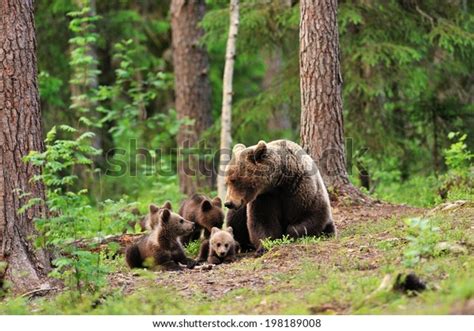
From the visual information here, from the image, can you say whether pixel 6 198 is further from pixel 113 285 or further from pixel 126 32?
pixel 126 32

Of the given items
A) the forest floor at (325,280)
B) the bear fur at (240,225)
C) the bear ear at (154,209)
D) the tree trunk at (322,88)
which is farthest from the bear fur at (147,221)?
the tree trunk at (322,88)

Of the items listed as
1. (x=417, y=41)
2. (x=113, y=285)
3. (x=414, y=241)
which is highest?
(x=417, y=41)

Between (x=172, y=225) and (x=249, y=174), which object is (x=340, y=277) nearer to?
(x=249, y=174)

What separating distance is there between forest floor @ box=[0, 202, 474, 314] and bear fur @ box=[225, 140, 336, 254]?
38 centimetres

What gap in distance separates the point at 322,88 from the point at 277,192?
2.77 meters

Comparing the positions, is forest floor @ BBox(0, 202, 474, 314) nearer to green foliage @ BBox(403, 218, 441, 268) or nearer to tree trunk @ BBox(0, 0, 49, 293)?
green foliage @ BBox(403, 218, 441, 268)

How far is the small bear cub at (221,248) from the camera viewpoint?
10.2 m

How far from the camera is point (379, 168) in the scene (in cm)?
1692

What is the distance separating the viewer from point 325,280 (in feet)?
25.4

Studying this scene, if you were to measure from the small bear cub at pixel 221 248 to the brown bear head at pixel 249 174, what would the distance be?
75 cm

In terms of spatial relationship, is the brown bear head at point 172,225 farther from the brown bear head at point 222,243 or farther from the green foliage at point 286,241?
the green foliage at point 286,241

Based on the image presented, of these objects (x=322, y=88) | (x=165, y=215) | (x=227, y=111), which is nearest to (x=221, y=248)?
(x=165, y=215)
